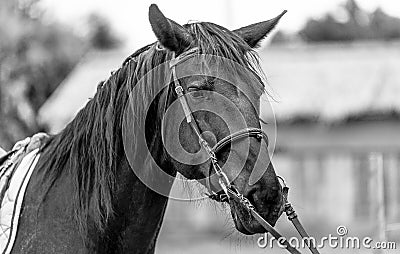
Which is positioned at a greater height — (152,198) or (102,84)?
(102,84)

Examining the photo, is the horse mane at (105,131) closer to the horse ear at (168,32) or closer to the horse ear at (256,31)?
the horse ear at (168,32)

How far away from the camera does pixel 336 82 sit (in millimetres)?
18203

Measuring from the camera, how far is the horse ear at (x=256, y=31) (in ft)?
11.1

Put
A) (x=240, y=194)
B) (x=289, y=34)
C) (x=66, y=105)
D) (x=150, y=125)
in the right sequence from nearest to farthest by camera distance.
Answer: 1. (x=240, y=194)
2. (x=150, y=125)
3. (x=66, y=105)
4. (x=289, y=34)

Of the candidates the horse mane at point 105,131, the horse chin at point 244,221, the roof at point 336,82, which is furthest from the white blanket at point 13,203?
the roof at point 336,82

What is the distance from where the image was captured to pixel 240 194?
9.48 feet

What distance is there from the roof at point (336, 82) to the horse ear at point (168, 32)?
12.0 metres

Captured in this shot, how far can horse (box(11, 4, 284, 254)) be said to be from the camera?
3.06 meters

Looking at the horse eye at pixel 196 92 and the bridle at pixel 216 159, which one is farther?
the horse eye at pixel 196 92

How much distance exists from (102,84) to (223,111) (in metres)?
0.77

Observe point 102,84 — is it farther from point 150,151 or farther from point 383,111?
point 383,111

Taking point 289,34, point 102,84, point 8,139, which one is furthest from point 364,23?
point 102,84

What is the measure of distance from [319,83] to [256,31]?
15.2 metres

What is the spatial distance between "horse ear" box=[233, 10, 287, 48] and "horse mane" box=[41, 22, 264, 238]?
15 centimetres
